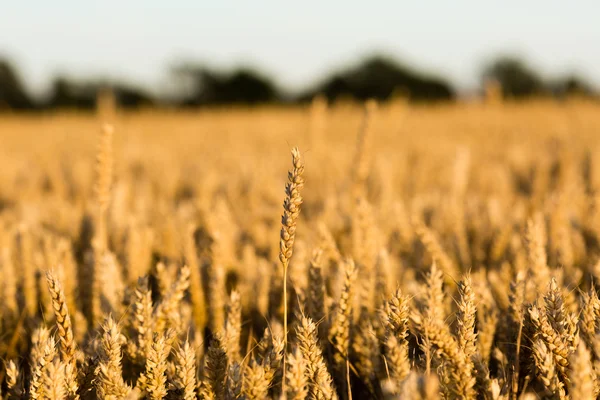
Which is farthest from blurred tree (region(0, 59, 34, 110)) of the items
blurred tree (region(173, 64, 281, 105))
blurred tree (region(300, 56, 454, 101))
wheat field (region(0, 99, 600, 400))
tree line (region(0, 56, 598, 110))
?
wheat field (region(0, 99, 600, 400))

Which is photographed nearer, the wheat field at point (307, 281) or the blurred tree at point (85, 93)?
the wheat field at point (307, 281)

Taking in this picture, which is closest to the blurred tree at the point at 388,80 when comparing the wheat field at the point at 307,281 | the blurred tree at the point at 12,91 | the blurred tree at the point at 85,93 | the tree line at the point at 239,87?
the tree line at the point at 239,87

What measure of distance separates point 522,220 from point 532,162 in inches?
63.6

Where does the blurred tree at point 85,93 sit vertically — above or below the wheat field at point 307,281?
below

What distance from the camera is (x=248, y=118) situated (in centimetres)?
827

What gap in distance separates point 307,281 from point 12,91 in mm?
24180

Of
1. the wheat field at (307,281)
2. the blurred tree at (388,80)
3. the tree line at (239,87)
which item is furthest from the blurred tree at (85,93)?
the wheat field at (307,281)

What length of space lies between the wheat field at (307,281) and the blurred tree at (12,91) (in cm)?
1843

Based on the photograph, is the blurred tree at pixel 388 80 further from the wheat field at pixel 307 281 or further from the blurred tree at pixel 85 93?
the wheat field at pixel 307 281

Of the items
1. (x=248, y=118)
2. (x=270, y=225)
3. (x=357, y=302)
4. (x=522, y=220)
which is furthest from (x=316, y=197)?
(x=248, y=118)

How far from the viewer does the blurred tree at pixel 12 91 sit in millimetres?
20359

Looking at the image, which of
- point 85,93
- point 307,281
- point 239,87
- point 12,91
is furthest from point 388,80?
point 307,281

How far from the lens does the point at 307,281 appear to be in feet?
4.25

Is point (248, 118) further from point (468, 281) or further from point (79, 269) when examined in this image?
point (468, 281)
